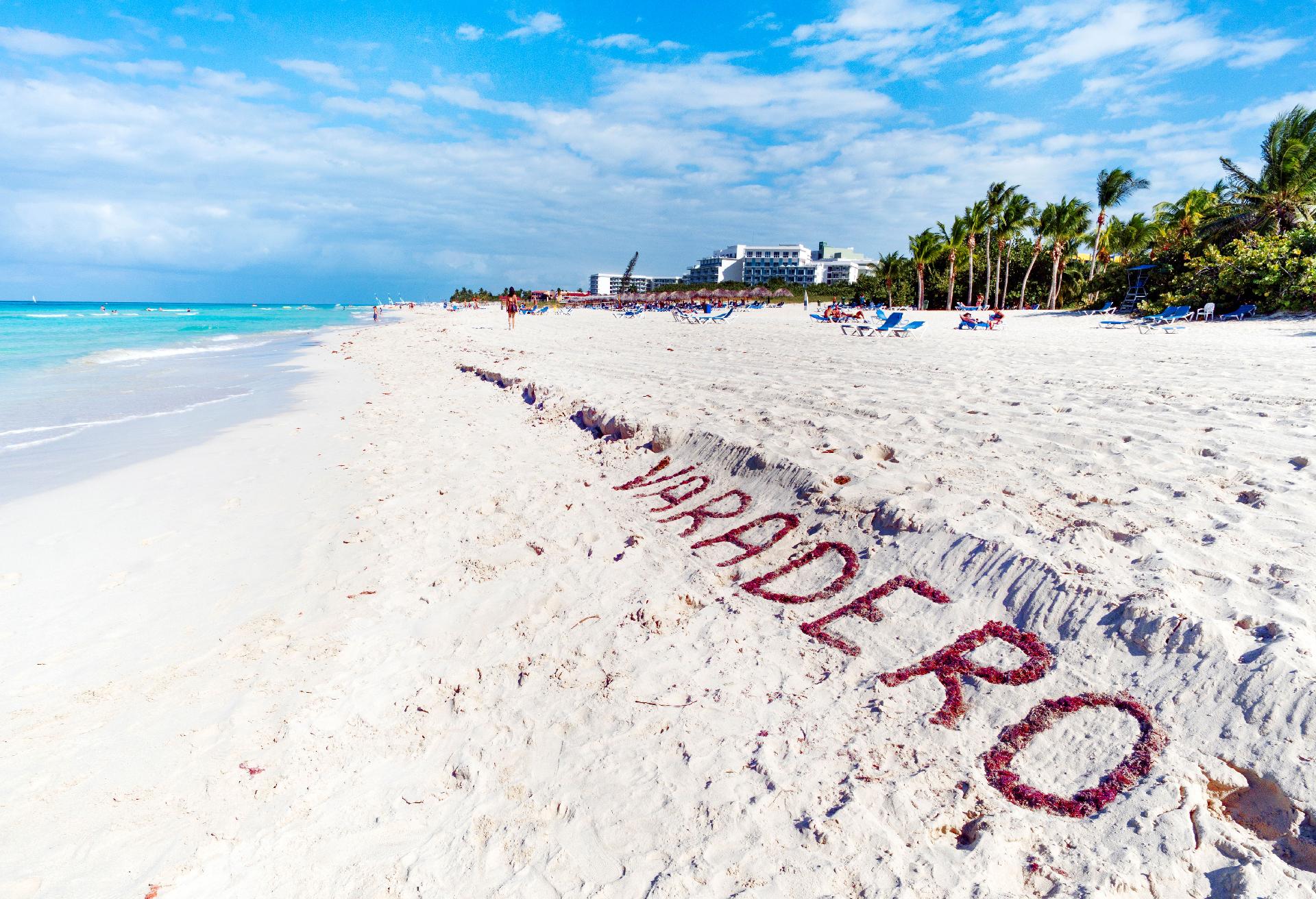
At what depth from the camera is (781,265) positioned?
12900cm

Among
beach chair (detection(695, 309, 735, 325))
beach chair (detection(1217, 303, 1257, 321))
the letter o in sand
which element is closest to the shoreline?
the letter o in sand

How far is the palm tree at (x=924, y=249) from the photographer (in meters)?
41.6

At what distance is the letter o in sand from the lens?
211 cm

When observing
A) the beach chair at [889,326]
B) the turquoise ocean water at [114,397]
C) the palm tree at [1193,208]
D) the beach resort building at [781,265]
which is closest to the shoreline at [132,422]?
the turquoise ocean water at [114,397]

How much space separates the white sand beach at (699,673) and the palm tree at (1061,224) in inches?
1413

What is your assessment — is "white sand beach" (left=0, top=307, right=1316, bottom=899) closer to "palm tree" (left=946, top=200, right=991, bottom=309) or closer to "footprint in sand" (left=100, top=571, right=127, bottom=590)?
"footprint in sand" (left=100, top=571, right=127, bottom=590)

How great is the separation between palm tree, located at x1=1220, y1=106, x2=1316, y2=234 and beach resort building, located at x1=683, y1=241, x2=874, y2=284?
9791 cm

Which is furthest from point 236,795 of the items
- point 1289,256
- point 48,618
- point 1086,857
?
point 1289,256

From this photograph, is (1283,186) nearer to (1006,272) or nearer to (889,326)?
(889,326)

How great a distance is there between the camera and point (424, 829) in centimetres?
230

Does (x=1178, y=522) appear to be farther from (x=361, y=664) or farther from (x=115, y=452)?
(x=115, y=452)

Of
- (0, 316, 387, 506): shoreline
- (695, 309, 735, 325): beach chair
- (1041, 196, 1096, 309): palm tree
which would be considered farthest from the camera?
(1041, 196, 1096, 309): palm tree

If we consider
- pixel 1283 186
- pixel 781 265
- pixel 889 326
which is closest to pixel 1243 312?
pixel 1283 186

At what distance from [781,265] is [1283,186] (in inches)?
4369
